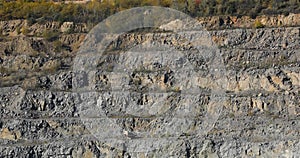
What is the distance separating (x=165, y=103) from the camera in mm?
43875

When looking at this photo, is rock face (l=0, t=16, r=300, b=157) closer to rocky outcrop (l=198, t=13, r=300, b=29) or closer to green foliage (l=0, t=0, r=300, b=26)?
rocky outcrop (l=198, t=13, r=300, b=29)

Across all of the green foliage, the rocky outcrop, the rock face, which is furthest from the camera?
the green foliage

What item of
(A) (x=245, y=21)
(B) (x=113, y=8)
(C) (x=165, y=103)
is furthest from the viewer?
(B) (x=113, y=8)

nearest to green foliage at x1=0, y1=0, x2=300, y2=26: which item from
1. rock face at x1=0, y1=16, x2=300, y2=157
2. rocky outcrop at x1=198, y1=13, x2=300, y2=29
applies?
rocky outcrop at x1=198, y1=13, x2=300, y2=29

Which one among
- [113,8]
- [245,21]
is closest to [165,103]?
[245,21]

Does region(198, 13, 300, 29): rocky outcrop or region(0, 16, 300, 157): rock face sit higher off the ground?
region(198, 13, 300, 29): rocky outcrop

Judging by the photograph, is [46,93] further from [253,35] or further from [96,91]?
[253,35]

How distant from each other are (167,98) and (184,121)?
1915 millimetres

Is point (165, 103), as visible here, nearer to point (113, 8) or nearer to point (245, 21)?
point (245, 21)

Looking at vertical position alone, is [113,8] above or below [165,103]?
above

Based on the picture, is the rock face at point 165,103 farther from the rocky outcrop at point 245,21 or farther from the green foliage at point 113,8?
the green foliage at point 113,8

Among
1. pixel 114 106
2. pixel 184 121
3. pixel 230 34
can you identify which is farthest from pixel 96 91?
pixel 230 34

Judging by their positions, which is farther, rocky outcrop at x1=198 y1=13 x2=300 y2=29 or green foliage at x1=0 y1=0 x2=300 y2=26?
green foliage at x1=0 y1=0 x2=300 y2=26

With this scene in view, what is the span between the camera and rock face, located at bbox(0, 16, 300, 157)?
41094 mm
